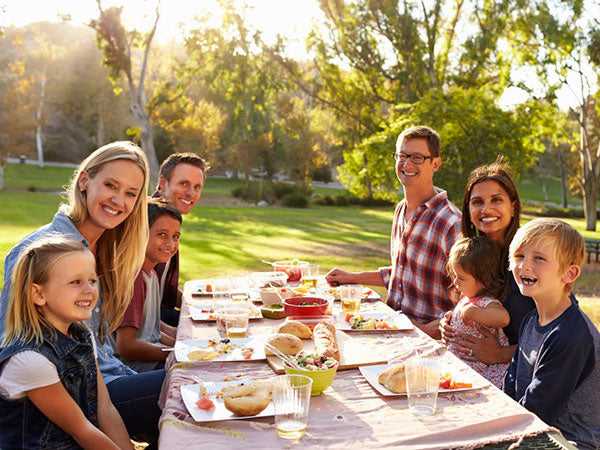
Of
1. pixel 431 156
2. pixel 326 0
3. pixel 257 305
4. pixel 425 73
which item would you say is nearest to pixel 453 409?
pixel 257 305

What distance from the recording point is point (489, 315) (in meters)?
3.24

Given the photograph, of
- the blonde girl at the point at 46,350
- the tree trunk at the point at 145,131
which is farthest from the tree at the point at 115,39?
the blonde girl at the point at 46,350

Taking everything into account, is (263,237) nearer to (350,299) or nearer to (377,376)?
(350,299)

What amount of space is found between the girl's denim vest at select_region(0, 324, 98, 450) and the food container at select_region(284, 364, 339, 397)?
0.93m

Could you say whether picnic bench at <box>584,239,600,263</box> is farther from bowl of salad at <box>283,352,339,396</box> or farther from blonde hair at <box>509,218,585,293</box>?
bowl of salad at <box>283,352,339,396</box>

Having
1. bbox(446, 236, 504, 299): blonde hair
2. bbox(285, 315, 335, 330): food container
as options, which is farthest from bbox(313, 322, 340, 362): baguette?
bbox(446, 236, 504, 299): blonde hair

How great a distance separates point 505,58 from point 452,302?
19092mm

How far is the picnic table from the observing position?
197cm

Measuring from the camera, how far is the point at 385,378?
241cm

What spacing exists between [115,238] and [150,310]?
665 mm

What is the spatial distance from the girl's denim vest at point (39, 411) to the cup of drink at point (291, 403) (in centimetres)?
100

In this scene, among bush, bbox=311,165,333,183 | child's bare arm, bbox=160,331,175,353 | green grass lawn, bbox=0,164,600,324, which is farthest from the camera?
bush, bbox=311,165,333,183

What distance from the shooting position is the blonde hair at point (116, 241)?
10.7 ft

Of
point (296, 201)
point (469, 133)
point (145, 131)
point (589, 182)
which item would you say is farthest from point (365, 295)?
point (296, 201)
